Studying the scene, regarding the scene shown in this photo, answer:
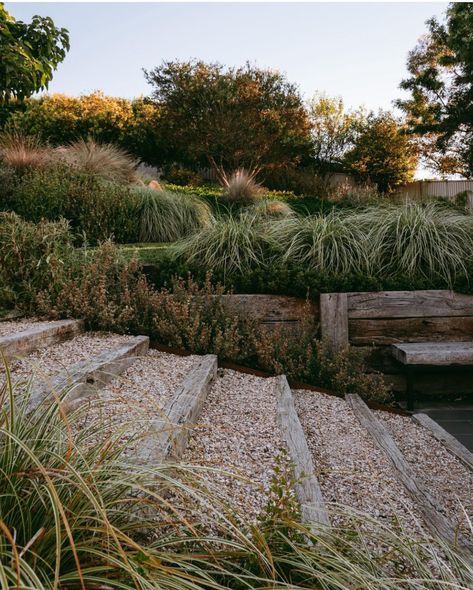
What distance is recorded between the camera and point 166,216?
6824 mm

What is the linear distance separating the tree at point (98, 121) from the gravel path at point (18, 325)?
41.4ft

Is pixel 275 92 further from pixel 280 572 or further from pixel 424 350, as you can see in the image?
pixel 280 572

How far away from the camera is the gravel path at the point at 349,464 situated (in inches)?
77.0

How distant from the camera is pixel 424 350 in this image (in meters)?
4.08

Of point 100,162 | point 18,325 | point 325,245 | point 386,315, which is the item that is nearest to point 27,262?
point 18,325

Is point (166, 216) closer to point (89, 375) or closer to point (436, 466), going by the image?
point (89, 375)

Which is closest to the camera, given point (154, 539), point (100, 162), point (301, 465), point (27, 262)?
point (154, 539)

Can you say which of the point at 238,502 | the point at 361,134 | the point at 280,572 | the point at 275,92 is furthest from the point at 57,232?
the point at 361,134

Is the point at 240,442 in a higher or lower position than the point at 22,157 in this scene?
lower

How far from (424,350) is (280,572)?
3066mm

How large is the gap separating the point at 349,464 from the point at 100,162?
6789mm

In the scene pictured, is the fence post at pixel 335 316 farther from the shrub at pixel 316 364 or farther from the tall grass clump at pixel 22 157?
the tall grass clump at pixel 22 157

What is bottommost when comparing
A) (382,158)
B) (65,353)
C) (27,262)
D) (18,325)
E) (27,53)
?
(65,353)

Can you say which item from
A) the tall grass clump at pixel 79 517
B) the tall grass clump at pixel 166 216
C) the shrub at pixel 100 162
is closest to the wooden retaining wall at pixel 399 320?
the tall grass clump at pixel 166 216
